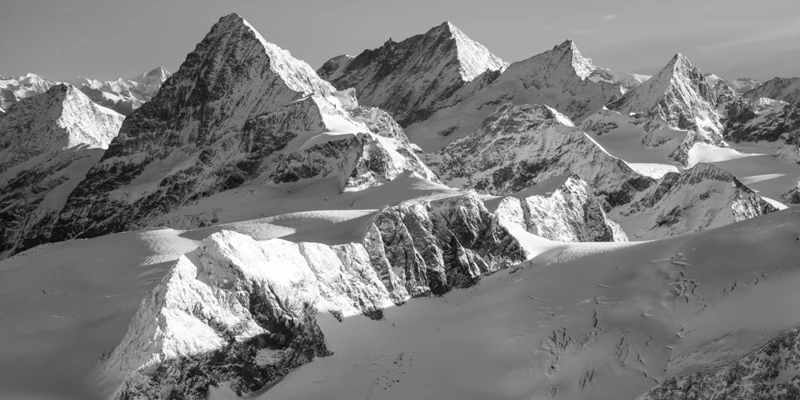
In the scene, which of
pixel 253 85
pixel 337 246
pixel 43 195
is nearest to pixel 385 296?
pixel 337 246

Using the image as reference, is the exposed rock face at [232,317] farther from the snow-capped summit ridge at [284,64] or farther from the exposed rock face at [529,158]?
the snow-capped summit ridge at [284,64]

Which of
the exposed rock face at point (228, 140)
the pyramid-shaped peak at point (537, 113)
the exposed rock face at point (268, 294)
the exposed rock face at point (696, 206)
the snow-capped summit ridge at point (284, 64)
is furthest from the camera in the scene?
the snow-capped summit ridge at point (284, 64)

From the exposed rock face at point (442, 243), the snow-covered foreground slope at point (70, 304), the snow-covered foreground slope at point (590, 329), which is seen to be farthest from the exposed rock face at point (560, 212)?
the snow-covered foreground slope at point (70, 304)

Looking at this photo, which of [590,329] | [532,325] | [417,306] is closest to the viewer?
[590,329]

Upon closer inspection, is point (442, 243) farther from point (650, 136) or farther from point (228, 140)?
point (650, 136)

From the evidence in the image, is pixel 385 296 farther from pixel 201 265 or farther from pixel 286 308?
pixel 201 265

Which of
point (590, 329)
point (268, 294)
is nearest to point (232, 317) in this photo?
point (268, 294)
